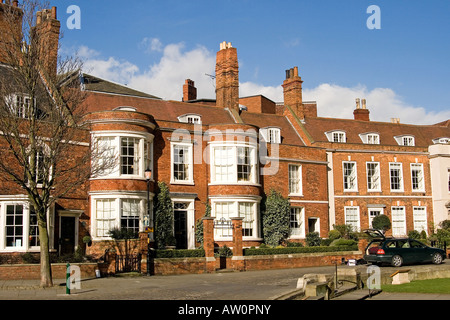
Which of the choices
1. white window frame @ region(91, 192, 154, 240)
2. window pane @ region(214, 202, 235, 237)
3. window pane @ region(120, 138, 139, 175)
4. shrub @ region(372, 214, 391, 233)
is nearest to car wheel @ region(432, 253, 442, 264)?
window pane @ region(214, 202, 235, 237)

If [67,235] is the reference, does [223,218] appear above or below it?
above

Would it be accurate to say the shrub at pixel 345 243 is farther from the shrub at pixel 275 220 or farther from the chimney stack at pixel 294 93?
the chimney stack at pixel 294 93

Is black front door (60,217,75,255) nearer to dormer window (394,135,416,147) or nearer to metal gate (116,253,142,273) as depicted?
metal gate (116,253,142,273)

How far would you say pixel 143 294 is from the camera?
17609 mm

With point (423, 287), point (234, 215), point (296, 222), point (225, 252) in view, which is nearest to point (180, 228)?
point (234, 215)

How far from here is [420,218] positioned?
4156cm

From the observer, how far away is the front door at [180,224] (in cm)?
3219

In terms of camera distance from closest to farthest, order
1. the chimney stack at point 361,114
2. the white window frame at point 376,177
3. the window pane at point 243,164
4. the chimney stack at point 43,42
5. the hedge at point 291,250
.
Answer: the chimney stack at point 43,42 < the hedge at point 291,250 < the window pane at point 243,164 < the white window frame at point 376,177 < the chimney stack at point 361,114

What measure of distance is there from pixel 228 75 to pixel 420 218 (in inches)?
718

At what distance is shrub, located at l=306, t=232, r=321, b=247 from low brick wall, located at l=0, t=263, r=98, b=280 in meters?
15.7

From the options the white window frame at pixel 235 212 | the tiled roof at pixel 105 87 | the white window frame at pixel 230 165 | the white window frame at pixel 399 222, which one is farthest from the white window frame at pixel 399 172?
the tiled roof at pixel 105 87

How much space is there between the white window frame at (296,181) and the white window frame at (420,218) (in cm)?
1047

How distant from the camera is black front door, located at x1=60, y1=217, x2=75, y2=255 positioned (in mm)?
28094

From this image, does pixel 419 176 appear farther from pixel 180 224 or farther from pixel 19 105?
pixel 19 105
